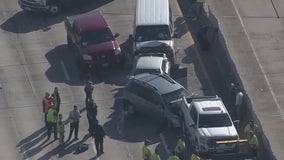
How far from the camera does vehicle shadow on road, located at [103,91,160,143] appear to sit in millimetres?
52438

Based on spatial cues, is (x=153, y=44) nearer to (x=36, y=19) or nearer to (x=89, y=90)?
(x=89, y=90)

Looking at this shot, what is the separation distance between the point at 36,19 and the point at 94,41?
20.0 ft

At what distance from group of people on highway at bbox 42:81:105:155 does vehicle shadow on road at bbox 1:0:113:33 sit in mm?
9202

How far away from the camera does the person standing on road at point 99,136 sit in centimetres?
5009

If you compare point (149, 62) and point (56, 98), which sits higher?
point (149, 62)

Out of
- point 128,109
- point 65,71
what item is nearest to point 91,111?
point 128,109

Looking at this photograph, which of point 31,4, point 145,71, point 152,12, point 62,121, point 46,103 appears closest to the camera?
→ point 46,103

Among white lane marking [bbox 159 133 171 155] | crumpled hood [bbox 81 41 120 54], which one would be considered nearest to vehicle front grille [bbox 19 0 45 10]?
crumpled hood [bbox 81 41 120 54]

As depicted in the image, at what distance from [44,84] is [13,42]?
15.1 ft

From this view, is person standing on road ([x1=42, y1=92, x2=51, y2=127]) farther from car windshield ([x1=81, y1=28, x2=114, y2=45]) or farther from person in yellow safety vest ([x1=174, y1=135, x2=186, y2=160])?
person in yellow safety vest ([x1=174, y1=135, x2=186, y2=160])

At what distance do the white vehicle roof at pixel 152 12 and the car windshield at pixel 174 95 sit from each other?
5.96 meters

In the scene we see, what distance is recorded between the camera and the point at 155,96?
2077 inches

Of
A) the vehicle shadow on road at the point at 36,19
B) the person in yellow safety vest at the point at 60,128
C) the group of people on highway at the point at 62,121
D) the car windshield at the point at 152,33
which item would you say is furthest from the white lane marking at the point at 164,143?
the vehicle shadow on road at the point at 36,19

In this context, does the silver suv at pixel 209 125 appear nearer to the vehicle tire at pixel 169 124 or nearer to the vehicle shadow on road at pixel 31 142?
the vehicle tire at pixel 169 124
